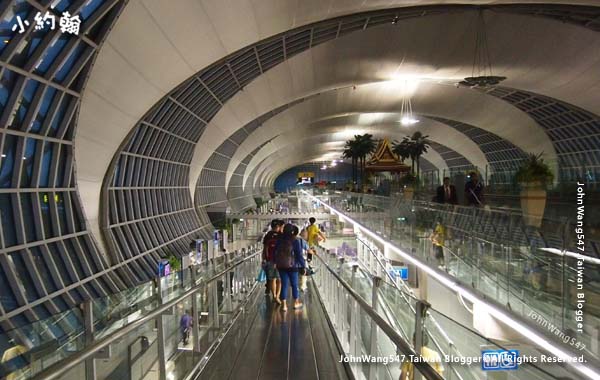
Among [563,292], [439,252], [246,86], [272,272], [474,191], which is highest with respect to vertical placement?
[246,86]

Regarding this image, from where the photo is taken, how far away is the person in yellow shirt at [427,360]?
3.04 meters

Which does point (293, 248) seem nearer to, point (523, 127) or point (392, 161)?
point (392, 161)

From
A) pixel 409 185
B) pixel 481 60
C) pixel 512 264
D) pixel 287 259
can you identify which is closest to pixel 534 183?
pixel 512 264

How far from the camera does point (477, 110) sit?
155ft

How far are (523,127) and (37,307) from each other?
1789 inches

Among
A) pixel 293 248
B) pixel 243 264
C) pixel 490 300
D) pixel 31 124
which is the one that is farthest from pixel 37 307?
pixel 490 300

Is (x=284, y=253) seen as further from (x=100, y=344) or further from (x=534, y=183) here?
(x=534, y=183)

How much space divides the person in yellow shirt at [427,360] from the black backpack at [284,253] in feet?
17.9

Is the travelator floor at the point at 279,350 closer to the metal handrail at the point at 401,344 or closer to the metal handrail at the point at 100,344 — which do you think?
the metal handrail at the point at 100,344

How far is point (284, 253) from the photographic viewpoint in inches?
349

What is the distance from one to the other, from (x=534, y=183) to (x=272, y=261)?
6.41 m

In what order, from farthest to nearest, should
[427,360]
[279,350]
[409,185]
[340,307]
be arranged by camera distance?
[409,185] → [340,307] → [279,350] → [427,360]

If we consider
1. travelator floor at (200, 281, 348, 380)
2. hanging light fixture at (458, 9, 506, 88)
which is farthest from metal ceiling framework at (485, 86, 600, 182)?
travelator floor at (200, 281, 348, 380)

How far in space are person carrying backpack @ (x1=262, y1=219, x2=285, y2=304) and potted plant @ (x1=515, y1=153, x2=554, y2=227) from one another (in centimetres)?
453
